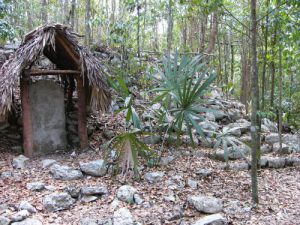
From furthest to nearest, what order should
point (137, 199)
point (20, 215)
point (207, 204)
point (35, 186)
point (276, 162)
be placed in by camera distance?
point (276, 162)
point (35, 186)
point (137, 199)
point (207, 204)
point (20, 215)

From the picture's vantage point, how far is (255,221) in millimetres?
3980

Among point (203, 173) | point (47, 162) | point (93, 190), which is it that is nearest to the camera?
point (93, 190)

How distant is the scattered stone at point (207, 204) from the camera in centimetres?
412

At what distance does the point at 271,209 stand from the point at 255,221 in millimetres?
451

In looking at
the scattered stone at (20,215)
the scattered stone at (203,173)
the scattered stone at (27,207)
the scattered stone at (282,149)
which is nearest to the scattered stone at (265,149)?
the scattered stone at (282,149)

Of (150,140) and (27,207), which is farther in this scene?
(150,140)

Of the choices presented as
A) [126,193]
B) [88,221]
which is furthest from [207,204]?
[88,221]

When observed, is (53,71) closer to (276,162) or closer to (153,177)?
(153,177)

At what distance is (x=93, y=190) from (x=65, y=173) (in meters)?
0.74

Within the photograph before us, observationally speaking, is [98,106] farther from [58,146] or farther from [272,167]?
[272,167]

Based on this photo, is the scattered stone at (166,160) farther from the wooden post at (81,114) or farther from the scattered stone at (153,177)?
the wooden post at (81,114)

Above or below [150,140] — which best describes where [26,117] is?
above

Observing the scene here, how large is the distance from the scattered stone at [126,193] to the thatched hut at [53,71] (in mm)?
1997

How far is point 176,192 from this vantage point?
4.66 metres
